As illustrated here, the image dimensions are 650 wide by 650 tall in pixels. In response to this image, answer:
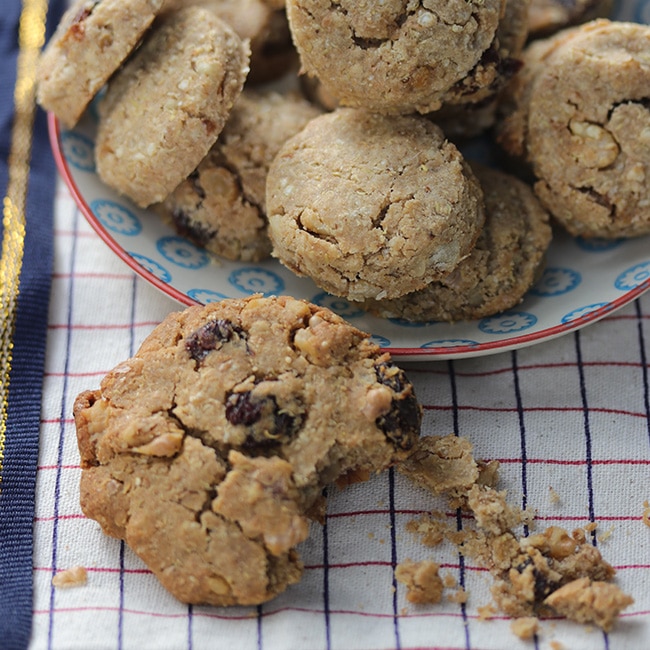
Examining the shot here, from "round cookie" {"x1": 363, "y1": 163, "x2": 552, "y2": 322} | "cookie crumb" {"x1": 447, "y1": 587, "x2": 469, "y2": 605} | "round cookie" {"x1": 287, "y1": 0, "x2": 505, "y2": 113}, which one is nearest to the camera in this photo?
"cookie crumb" {"x1": 447, "y1": 587, "x2": 469, "y2": 605}

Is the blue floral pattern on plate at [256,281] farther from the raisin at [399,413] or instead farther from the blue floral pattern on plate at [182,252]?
the raisin at [399,413]

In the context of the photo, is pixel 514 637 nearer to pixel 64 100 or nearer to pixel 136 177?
pixel 136 177

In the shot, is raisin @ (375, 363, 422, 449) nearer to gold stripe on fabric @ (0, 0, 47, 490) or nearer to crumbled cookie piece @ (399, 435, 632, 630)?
crumbled cookie piece @ (399, 435, 632, 630)

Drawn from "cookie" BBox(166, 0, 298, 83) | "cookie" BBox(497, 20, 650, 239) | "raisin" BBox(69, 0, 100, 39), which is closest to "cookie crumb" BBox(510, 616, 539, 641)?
"cookie" BBox(497, 20, 650, 239)

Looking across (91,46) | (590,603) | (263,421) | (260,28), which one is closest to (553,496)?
(590,603)

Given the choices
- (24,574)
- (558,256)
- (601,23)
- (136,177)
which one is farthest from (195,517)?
(601,23)

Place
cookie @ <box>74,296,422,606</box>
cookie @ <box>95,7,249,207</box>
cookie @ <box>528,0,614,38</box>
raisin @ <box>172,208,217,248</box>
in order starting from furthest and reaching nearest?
cookie @ <box>528,0,614,38</box>
raisin @ <box>172,208,217,248</box>
cookie @ <box>95,7,249,207</box>
cookie @ <box>74,296,422,606</box>

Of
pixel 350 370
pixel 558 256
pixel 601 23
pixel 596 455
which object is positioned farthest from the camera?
pixel 558 256
